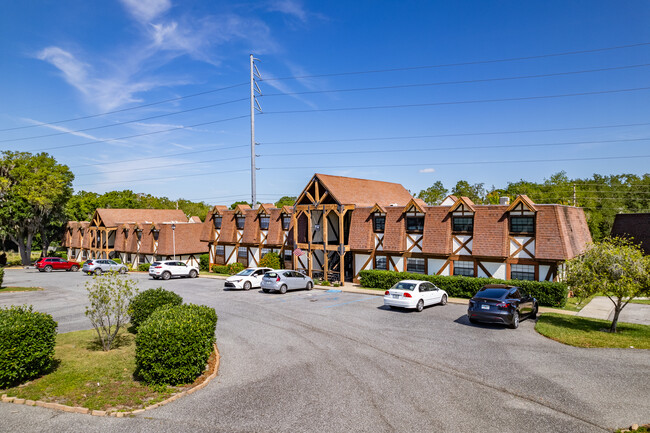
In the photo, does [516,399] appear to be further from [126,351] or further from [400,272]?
[400,272]

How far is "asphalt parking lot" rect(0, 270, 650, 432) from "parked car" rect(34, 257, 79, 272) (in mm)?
33673

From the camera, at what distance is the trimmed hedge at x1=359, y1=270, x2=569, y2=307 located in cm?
2170

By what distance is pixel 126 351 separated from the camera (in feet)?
42.9

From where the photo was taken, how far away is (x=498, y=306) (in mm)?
16453

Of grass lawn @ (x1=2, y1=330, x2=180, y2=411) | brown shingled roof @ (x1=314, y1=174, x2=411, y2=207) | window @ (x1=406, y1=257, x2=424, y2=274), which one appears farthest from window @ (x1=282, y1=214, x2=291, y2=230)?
grass lawn @ (x1=2, y1=330, x2=180, y2=411)

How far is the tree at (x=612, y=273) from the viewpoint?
1473cm

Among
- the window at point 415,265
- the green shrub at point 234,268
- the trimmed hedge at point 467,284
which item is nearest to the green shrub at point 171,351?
the trimmed hedge at point 467,284

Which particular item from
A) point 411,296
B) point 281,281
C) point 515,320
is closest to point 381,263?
point 281,281

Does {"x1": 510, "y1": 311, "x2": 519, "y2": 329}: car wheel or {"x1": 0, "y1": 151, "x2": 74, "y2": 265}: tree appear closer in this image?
{"x1": 510, "y1": 311, "x2": 519, "y2": 329}: car wheel

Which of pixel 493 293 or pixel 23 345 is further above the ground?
pixel 493 293

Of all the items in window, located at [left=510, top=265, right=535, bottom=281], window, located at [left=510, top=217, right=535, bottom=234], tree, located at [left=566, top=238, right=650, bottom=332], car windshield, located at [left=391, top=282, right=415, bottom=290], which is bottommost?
car windshield, located at [left=391, top=282, right=415, bottom=290]

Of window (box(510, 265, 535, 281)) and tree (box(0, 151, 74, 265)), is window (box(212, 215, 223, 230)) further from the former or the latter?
window (box(510, 265, 535, 281))

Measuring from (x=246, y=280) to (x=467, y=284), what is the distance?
1519 cm

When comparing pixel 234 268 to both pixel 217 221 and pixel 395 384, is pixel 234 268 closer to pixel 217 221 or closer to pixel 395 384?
pixel 217 221
